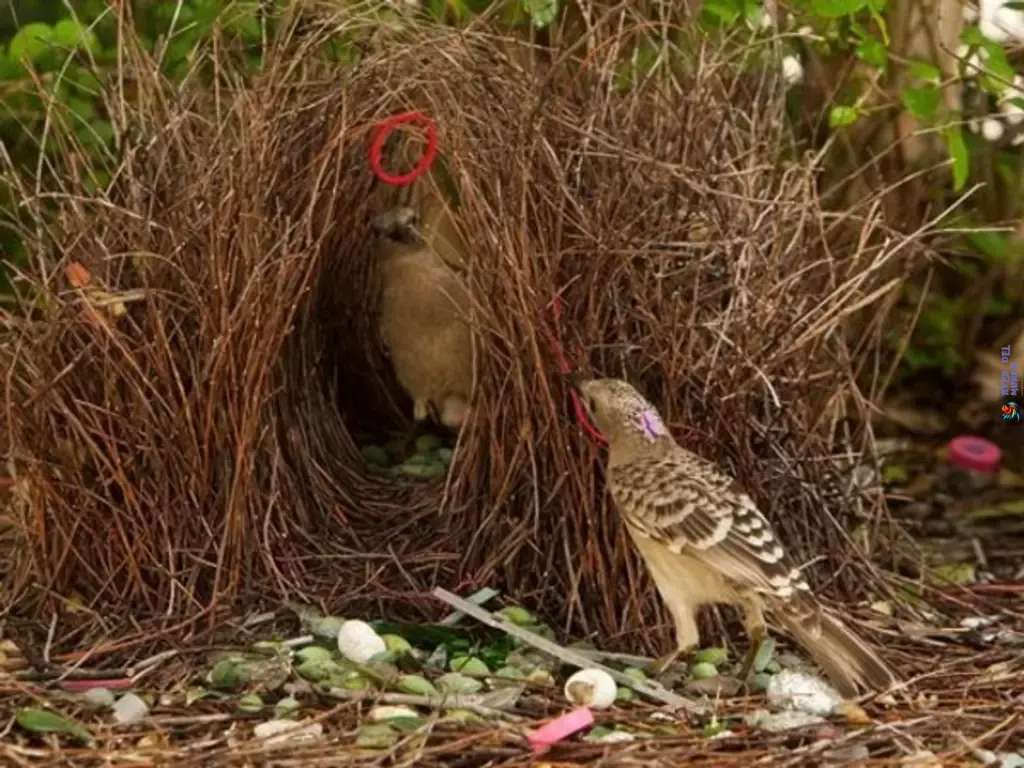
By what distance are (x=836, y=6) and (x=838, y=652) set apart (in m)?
1.06

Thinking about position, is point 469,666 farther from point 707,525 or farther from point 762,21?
point 762,21

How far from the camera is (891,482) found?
383 centimetres

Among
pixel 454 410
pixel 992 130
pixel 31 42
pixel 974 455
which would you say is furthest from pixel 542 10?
pixel 992 130

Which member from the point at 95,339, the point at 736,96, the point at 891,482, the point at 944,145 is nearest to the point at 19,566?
the point at 95,339

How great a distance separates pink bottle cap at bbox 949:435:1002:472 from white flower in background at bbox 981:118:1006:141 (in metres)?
0.73

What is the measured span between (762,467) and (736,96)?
2.22ft

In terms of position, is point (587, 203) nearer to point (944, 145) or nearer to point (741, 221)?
point (741, 221)

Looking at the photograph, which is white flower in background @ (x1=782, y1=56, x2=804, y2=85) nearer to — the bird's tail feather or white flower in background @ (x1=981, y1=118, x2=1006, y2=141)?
white flower in background @ (x1=981, y1=118, x2=1006, y2=141)

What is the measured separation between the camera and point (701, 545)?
98.7 inches

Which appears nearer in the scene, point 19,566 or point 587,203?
point 587,203

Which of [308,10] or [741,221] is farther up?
[308,10]

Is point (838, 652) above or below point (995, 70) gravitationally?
below

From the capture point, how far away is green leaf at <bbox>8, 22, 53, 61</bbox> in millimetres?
2980

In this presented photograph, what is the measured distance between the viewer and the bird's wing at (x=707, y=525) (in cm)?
250
